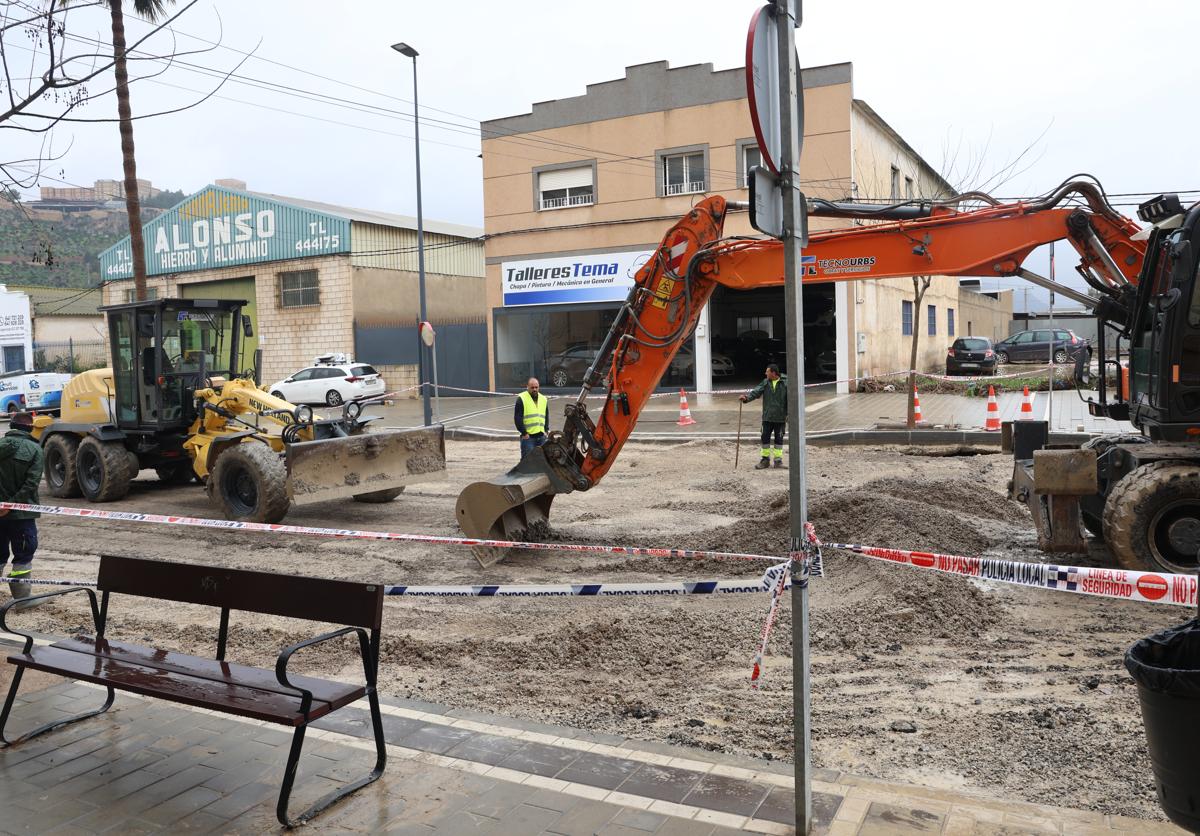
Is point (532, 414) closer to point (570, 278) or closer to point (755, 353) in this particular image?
point (570, 278)

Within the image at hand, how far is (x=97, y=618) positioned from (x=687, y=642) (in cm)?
363

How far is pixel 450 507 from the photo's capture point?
12.6 metres

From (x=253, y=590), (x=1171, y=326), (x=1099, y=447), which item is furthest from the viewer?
(x=1099, y=447)

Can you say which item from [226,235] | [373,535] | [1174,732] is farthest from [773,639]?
[226,235]

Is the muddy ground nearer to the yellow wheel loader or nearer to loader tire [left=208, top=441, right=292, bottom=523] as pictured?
loader tire [left=208, top=441, right=292, bottom=523]

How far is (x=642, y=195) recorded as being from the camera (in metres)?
28.5

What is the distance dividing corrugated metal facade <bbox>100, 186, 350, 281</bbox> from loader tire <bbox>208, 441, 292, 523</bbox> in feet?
77.4

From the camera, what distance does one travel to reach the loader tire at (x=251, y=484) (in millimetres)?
10938

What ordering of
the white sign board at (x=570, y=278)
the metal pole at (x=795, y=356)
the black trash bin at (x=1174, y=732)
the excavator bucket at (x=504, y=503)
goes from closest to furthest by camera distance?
the black trash bin at (x=1174, y=732) → the metal pole at (x=795, y=356) → the excavator bucket at (x=504, y=503) → the white sign board at (x=570, y=278)

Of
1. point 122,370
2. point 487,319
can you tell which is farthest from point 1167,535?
point 487,319

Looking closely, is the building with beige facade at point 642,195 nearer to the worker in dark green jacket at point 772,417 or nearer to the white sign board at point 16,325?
Result: the worker in dark green jacket at point 772,417

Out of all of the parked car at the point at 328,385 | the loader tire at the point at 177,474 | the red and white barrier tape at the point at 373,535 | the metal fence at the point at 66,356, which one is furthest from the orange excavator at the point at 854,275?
the metal fence at the point at 66,356

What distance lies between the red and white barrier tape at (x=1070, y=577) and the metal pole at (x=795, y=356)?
107cm

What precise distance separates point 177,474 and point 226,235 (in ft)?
78.3
